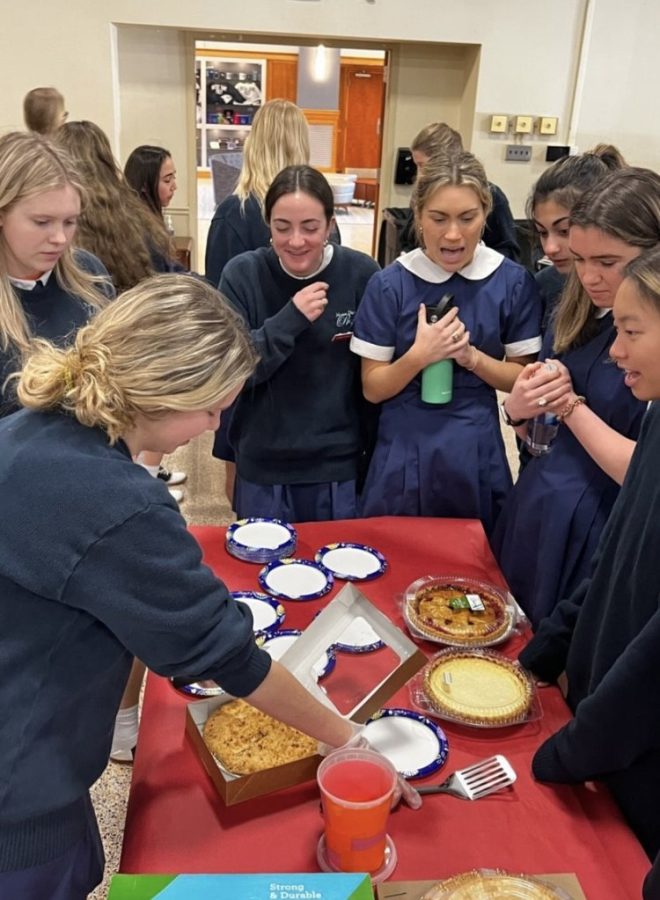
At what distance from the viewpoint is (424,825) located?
3.66 feet

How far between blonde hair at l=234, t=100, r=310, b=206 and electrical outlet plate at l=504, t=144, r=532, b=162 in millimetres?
2489

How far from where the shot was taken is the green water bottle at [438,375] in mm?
1899

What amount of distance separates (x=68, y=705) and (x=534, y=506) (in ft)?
3.70

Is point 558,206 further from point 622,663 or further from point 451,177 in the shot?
point 622,663

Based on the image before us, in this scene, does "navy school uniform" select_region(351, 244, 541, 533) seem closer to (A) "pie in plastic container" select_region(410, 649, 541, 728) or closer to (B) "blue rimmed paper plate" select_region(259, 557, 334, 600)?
(B) "blue rimmed paper plate" select_region(259, 557, 334, 600)

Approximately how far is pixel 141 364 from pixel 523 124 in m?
4.78

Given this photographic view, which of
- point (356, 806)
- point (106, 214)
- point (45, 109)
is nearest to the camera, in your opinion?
point (356, 806)

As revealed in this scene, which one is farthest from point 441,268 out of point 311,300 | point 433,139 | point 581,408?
point 433,139

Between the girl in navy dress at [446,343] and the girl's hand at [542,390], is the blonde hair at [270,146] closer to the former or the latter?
the girl in navy dress at [446,343]

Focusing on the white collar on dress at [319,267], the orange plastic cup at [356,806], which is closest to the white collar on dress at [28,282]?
the white collar on dress at [319,267]

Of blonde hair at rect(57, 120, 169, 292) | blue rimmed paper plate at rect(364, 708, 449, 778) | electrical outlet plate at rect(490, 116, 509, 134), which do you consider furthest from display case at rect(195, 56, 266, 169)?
blue rimmed paper plate at rect(364, 708, 449, 778)

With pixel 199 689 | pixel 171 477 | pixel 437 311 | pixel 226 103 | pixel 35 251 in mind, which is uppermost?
pixel 226 103

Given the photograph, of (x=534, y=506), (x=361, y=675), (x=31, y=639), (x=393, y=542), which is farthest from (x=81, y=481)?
(x=534, y=506)

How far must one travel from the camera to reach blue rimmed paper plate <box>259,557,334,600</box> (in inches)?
63.9
